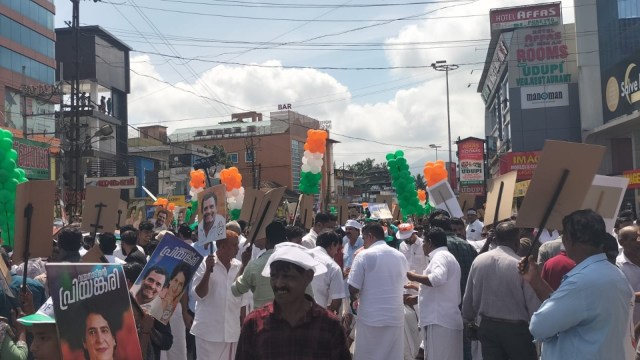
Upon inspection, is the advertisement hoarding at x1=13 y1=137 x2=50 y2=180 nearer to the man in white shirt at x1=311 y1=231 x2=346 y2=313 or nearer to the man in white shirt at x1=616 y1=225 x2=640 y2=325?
the man in white shirt at x1=311 y1=231 x2=346 y2=313

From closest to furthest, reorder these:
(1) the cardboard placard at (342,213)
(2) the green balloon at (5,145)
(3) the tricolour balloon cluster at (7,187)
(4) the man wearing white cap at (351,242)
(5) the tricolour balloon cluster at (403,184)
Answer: (3) the tricolour balloon cluster at (7,187) < (2) the green balloon at (5,145) < (4) the man wearing white cap at (351,242) < (1) the cardboard placard at (342,213) < (5) the tricolour balloon cluster at (403,184)

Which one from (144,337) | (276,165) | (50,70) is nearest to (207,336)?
(144,337)

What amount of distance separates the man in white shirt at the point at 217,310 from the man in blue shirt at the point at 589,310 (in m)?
3.35

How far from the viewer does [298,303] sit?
3084 mm

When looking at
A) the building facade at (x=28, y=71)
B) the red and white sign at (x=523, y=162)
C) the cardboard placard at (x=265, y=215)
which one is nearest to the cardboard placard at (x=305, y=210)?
the cardboard placard at (x=265, y=215)

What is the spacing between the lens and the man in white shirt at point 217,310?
593 cm

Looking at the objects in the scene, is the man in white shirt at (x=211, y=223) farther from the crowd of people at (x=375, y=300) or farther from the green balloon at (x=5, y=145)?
the green balloon at (x=5, y=145)

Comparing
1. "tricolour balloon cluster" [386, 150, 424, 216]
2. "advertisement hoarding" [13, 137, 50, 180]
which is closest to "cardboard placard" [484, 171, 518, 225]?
"tricolour balloon cluster" [386, 150, 424, 216]

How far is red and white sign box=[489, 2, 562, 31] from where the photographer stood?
174ft

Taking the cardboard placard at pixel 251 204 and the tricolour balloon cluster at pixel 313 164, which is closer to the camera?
the cardboard placard at pixel 251 204

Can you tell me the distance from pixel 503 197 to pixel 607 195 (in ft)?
3.53

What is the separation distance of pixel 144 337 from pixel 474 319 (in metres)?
3.43

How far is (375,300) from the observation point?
6531 mm

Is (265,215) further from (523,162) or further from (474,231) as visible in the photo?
(523,162)
